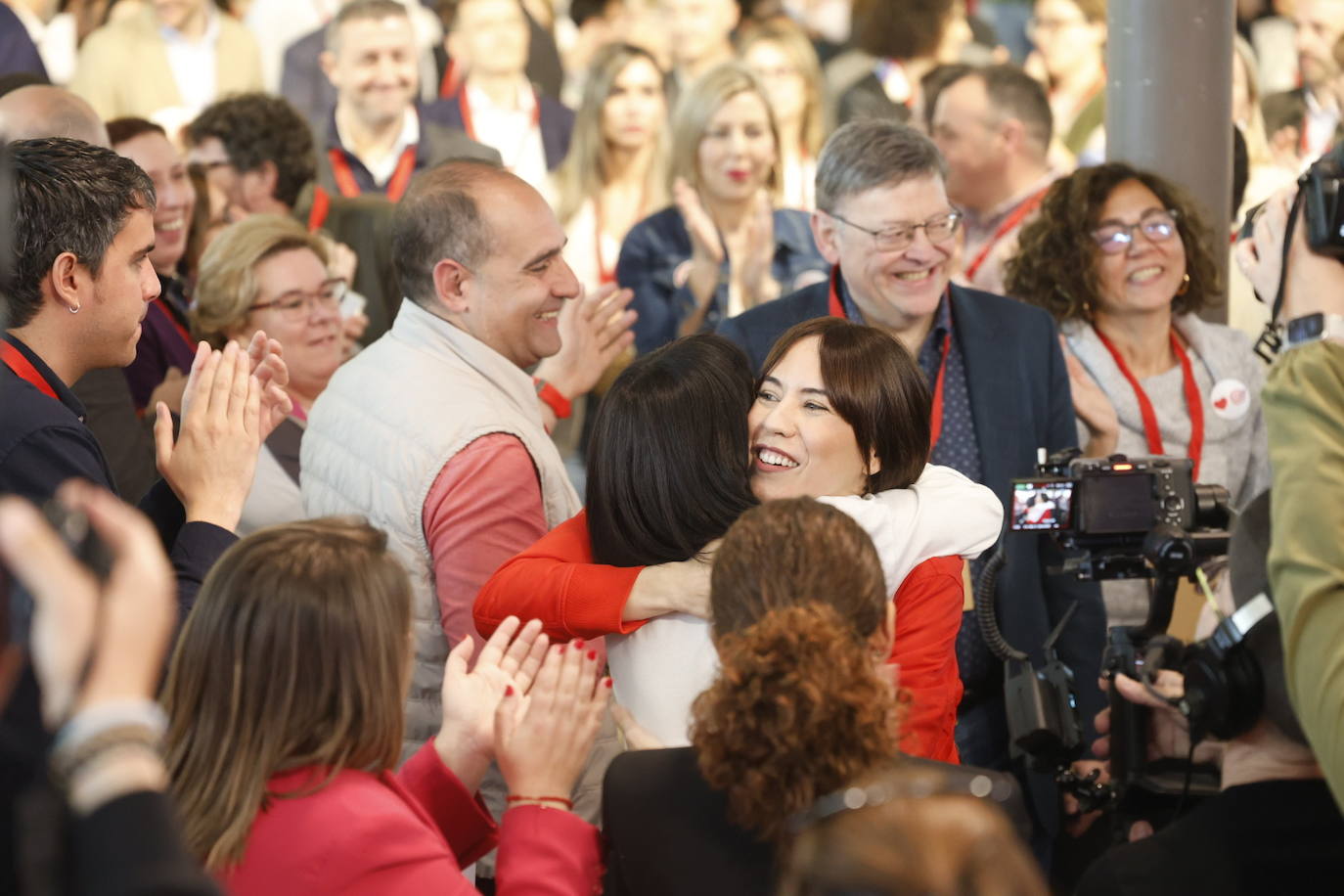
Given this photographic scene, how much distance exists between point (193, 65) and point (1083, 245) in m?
4.25

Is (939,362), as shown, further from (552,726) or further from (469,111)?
(469,111)

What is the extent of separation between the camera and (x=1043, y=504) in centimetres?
261

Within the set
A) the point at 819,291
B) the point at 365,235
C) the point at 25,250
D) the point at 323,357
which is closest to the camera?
the point at 25,250

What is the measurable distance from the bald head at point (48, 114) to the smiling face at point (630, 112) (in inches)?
91.6

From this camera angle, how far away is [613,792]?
191 centimetres

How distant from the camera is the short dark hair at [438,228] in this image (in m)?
3.10

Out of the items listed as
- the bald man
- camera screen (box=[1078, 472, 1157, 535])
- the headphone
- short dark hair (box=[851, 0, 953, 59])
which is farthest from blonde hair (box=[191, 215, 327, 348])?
short dark hair (box=[851, 0, 953, 59])

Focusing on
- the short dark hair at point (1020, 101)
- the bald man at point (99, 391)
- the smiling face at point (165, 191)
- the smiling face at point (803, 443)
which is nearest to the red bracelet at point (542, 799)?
the smiling face at point (803, 443)

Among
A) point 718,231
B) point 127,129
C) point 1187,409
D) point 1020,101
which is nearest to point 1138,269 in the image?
point 1187,409

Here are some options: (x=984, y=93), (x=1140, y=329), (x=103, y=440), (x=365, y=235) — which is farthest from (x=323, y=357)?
(x=984, y=93)

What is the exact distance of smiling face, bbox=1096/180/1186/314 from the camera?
370 centimetres

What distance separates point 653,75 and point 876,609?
437 centimetres

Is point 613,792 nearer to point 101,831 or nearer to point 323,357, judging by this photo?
point 101,831

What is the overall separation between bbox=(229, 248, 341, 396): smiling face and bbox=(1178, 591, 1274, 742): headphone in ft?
8.64
